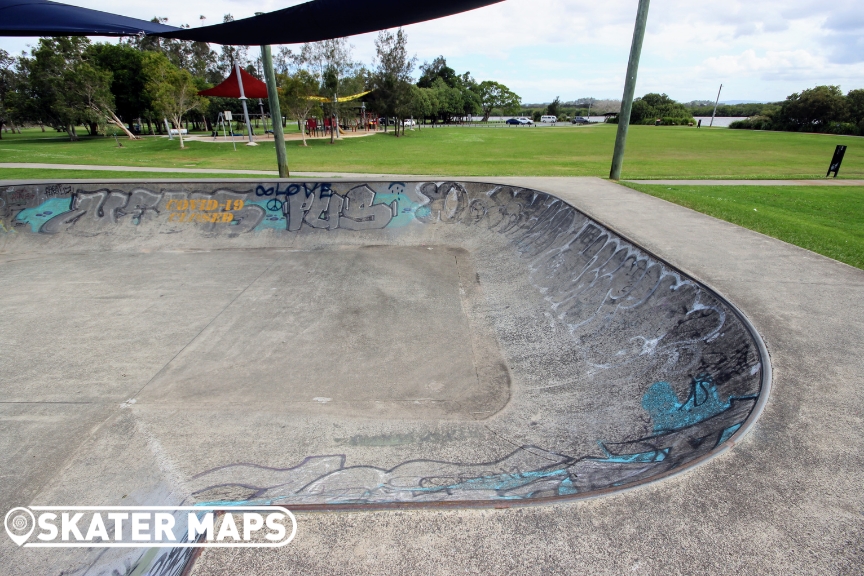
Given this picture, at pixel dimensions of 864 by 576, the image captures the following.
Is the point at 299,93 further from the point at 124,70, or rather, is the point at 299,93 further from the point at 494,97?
the point at 494,97

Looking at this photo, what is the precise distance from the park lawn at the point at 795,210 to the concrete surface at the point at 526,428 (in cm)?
81

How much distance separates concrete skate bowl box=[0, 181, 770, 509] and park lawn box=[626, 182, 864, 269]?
9.76 ft

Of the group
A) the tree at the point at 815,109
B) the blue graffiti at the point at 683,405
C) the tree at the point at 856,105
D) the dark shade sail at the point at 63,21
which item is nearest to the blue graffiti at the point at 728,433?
the blue graffiti at the point at 683,405

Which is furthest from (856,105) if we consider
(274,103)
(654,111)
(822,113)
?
(274,103)

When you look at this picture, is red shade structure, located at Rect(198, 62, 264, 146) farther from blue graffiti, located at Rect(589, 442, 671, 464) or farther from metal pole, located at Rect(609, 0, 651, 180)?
blue graffiti, located at Rect(589, 442, 671, 464)

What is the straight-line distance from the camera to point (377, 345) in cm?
610

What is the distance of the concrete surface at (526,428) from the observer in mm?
2158

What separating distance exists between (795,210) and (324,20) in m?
11.3

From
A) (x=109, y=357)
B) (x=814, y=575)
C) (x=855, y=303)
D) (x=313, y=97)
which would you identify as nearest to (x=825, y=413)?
(x=814, y=575)

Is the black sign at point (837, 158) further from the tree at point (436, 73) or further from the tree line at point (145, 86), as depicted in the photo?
the tree at point (436, 73)

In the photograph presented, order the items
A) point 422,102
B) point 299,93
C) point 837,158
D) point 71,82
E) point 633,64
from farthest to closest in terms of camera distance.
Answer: point 422,102 < point 71,82 < point 299,93 < point 837,158 < point 633,64

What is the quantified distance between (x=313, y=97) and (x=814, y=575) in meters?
37.9

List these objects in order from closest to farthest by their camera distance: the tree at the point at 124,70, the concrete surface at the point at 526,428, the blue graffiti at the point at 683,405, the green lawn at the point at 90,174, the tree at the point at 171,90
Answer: the concrete surface at the point at 526,428 → the blue graffiti at the point at 683,405 → the green lawn at the point at 90,174 → the tree at the point at 171,90 → the tree at the point at 124,70

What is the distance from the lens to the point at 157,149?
31562 mm
